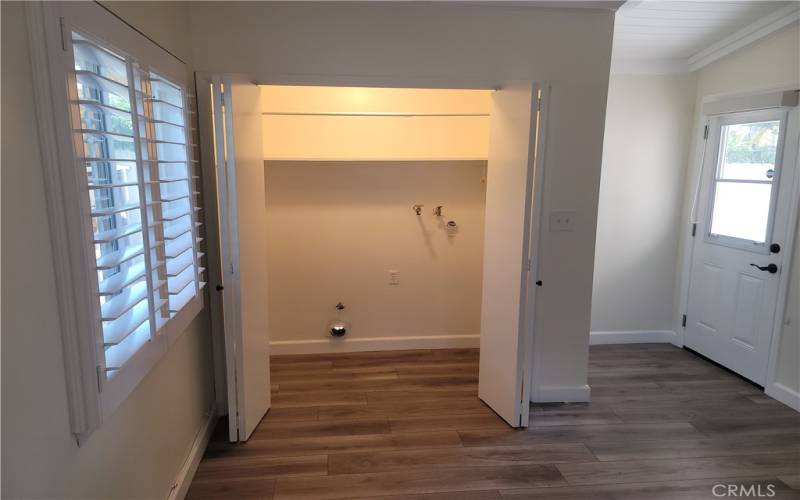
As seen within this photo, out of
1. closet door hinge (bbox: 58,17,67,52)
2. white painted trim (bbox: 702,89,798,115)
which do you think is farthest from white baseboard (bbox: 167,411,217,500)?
white painted trim (bbox: 702,89,798,115)

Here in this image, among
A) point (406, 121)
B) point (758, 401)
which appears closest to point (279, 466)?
point (406, 121)

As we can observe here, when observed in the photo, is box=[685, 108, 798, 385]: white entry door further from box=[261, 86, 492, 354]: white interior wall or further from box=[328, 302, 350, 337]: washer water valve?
box=[328, 302, 350, 337]: washer water valve

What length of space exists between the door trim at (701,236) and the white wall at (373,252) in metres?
1.75

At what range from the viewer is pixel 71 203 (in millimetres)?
1227

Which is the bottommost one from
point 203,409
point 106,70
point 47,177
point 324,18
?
point 203,409

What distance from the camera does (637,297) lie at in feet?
13.3

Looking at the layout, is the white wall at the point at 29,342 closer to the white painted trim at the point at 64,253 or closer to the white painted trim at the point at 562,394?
the white painted trim at the point at 64,253

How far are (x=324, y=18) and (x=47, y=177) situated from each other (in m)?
1.83

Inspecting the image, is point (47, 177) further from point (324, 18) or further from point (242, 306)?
point (324, 18)

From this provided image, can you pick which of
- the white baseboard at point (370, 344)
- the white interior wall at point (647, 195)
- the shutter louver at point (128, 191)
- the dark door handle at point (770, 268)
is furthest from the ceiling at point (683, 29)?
the shutter louver at point (128, 191)

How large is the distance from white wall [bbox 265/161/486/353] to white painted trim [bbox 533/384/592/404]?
3.26ft

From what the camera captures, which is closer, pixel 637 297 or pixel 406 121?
pixel 406 121

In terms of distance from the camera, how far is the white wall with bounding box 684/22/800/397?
300cm

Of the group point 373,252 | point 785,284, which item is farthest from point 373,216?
point 785,284
